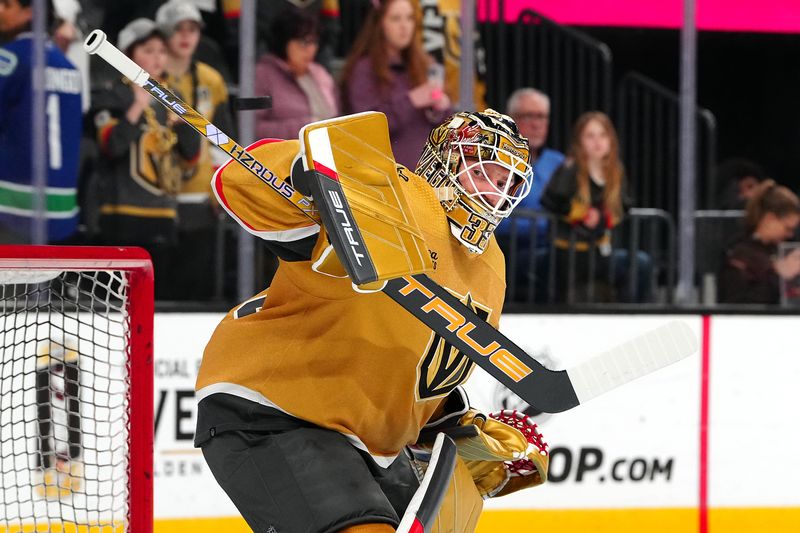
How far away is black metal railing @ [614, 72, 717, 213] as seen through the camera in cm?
381

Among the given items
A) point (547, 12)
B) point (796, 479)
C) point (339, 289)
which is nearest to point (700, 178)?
point (547, 12)

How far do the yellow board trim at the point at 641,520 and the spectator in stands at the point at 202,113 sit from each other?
1037 mm

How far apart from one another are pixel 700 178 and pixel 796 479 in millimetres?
937

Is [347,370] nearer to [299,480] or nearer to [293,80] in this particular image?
[299,480]

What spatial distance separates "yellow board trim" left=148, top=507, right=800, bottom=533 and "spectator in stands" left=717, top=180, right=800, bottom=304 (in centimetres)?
62

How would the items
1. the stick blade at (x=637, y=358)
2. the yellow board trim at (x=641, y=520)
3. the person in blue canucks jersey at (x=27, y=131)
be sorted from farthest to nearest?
the yellow board trim at (x=641, y=520) < the person in blue canucks jersey at (x=27, y=131) < the stick blade at (x=637, y=358)

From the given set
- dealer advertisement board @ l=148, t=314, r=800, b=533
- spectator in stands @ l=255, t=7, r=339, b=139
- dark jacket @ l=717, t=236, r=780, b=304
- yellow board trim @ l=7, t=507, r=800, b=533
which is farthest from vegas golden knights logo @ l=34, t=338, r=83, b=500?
dark jacket @ l=717, t=236, r=780, b=304

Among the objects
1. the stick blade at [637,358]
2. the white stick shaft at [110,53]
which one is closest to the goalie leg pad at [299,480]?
the stick blade at [637,358]

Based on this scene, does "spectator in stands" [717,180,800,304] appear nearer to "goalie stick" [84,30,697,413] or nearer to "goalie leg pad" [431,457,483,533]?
"goalie leg pad" [431,457,483,533]

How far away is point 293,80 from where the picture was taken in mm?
3490

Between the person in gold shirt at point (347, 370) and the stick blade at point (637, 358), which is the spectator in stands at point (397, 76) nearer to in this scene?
the person in gold shirt at point (347, 370)

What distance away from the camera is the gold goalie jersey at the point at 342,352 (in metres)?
1.89

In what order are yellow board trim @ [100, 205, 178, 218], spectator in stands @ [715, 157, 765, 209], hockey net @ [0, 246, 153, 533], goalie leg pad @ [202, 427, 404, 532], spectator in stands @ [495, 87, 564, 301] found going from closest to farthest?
goalie leg pad @ [202, 427, 404, 532], hockey net @ [0, 246, 153, 533], yellow board trim @ [100, 205, 178, 218], spectator in stands @ [495, 87, 564, 301], spectator in stands @ [715, 157, 765, 209]

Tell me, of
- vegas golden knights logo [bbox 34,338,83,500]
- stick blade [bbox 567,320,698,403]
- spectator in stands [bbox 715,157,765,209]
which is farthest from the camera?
spectator in stands [bbox 715,157,765,209]
